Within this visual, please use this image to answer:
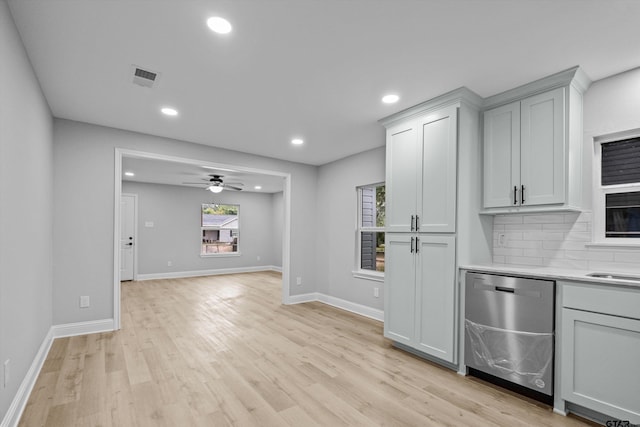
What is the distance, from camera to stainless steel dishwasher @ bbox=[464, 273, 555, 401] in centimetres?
227

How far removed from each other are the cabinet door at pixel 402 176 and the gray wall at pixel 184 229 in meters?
6.44

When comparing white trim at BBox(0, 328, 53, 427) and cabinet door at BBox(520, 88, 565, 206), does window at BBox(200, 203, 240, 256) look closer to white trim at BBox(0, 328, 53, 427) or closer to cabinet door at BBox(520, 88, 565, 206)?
white trim at BBox(0, 328, 53, 427)

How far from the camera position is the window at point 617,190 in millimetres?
2398

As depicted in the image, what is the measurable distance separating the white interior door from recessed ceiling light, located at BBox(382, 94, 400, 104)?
6877 mm

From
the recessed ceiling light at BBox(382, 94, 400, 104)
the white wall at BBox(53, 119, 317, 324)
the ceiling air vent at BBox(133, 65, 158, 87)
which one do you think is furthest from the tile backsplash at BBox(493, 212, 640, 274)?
the white wall at BBox(53, 119, 317, 324)

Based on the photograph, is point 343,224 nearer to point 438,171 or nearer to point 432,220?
point 432,220

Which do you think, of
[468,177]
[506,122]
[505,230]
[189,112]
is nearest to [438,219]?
[468,177]

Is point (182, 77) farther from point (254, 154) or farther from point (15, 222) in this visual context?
point (254, 154)

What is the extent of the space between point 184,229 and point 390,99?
691 cm

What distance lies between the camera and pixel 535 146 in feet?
8.59

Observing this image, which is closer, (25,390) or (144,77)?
(25,390)

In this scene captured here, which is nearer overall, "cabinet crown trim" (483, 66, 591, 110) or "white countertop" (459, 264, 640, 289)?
"white countertop" (459, 264, 640, 289)

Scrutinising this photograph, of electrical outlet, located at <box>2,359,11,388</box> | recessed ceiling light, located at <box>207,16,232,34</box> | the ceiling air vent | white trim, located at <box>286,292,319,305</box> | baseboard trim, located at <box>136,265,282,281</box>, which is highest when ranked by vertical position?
recessed ceiling light, located at <box>207,16,232,34</box>

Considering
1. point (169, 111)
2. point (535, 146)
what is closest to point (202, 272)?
point (169, 111)
